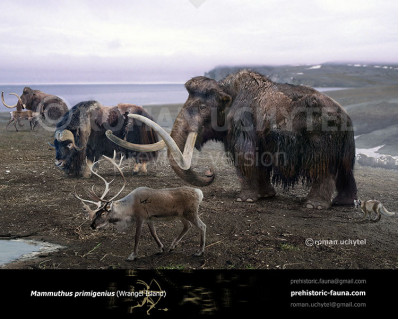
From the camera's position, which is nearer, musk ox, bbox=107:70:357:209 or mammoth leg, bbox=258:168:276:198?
musk ox, bbox=107:70:357:209

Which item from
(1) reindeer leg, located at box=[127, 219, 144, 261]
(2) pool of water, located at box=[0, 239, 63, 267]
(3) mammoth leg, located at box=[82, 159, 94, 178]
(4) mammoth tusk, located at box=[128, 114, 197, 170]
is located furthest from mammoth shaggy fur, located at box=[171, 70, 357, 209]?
(2) pool of water, located at box=[0, 239, 63, 267]

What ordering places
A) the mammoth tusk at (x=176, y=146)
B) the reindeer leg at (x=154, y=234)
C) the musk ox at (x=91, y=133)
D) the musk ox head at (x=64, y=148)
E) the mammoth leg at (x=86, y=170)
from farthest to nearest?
the musk ox head at (x=64, y=148) < the musk ox at (x=91, y=133) < the mammoth leg at (x=86, y=170) < the mammoth tusk at (x=176, y=146) < the reindeer leg at (x=154, y=234)

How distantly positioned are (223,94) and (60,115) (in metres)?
1.35

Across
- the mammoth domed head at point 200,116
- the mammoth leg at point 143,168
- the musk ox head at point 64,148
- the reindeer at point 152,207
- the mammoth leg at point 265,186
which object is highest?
the mammoth domed head at point 200,116

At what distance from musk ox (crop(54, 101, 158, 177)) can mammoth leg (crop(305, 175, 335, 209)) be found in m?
1.31

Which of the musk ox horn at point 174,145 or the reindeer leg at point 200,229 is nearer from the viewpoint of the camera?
the reindeer leg at point 200,229

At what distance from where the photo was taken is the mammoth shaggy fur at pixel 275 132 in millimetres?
3406

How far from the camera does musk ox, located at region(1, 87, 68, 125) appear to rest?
327 cm

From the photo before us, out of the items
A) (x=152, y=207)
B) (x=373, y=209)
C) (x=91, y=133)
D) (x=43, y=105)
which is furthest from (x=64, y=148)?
(x=373, y=209)

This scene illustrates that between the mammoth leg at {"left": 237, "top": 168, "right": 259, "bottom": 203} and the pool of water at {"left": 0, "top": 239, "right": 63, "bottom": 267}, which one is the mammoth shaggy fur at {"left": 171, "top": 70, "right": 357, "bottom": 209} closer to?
the mammoth leg at {"left": 237, "top": 168, "right": 259, "bottom": 203}

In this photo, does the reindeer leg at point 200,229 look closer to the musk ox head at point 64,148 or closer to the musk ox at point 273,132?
the musk ox at point 273,132

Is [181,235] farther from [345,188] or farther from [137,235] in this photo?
[345,188]
